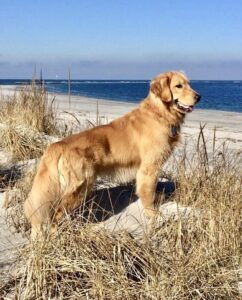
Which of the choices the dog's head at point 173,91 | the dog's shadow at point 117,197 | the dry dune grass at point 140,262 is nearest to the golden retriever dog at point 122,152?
the dog's head at point 173,91

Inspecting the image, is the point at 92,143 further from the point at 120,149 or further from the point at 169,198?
the point at 169,198

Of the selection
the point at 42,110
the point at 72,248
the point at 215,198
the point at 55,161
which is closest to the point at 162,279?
the point at 72,248

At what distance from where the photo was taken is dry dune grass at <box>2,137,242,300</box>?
10.2ft

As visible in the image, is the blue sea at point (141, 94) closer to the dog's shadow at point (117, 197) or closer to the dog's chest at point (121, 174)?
the dog's shadow at point (117, 197)

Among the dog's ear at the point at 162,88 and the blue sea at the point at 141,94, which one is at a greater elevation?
the dog's ear at the point at 162,88

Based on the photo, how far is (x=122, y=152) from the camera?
558 centimetres

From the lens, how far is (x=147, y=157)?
570 centimetres

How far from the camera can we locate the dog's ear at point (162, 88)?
5715 millimetres

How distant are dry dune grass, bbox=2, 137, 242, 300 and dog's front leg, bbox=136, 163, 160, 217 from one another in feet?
4.70

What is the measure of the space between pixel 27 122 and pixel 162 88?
150 inches

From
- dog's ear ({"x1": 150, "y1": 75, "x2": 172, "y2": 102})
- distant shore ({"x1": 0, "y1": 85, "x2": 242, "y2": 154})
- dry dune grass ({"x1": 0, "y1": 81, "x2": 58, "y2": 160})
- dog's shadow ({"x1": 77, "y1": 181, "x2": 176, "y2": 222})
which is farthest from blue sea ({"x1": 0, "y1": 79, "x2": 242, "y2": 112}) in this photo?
dog's ear ({"x1": 150, "y1": 75, "x2": 172, "y2": 102})

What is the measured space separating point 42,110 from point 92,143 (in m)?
4.09

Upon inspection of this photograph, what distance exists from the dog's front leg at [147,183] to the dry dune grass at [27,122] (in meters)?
2.43

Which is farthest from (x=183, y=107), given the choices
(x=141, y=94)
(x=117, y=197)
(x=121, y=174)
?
(x=141, y=94)
